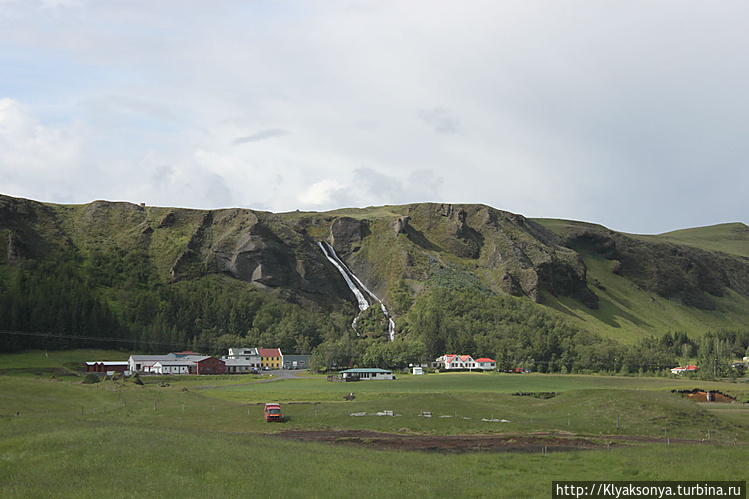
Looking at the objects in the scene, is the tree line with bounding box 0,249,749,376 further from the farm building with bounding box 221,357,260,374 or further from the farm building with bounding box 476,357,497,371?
the farm building with bounding box 221,357,260,374

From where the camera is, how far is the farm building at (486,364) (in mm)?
166875

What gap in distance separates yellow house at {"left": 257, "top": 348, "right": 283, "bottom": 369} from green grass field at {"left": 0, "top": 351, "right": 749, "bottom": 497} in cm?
9367

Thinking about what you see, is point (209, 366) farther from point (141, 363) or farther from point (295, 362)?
point (295, 362)

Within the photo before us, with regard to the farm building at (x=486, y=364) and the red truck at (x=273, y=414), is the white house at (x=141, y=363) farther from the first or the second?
the red truck at (x=273, y=414)

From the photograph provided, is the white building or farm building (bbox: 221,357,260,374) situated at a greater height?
the white building

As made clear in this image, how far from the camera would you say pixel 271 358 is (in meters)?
181

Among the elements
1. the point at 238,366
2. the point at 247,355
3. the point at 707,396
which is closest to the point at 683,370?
the point at 707,396

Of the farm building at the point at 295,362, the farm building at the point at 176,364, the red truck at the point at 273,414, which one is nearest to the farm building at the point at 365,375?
the farm building at the point at 176,364

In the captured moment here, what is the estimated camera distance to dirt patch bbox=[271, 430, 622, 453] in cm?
4738

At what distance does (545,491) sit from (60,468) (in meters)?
23.4

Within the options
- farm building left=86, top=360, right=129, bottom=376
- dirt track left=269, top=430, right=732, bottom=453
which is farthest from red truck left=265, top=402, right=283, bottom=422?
farm building left=86, top=360, right=129, bottom=376

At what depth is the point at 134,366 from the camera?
147 meters

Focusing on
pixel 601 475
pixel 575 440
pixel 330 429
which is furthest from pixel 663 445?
pixel 330 429

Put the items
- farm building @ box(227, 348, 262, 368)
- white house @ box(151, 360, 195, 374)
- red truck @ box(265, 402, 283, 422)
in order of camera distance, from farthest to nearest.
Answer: farm building @ box(227, 348, 262, 368) < white house @ box(151, 360, 195, 374) < red truck @ box(265, 402, 283, 422)
